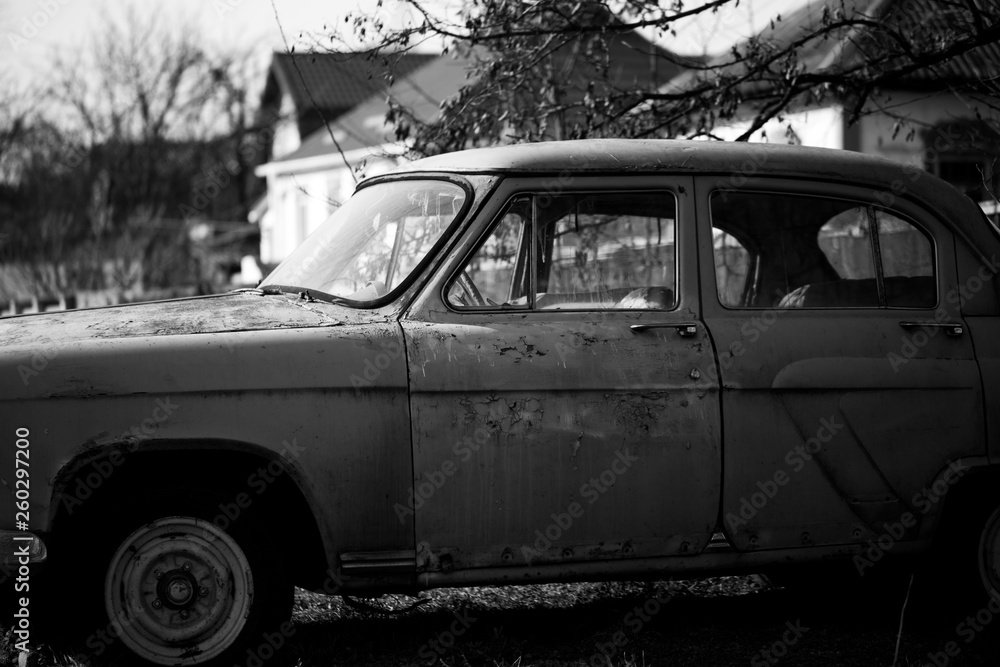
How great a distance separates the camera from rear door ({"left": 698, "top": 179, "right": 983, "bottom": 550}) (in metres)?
3.94

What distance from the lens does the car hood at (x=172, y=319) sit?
3590 millimetres

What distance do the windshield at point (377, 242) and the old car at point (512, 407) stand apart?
0.02m

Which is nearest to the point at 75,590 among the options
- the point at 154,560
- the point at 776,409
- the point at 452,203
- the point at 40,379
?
the point at 154,560

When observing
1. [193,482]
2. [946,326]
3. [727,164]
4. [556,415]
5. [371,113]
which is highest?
[371,113]

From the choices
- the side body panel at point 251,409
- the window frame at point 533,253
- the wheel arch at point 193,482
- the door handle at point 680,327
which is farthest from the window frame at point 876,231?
the wheel arch at point 193,482

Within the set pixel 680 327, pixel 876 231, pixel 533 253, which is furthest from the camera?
pixel 876 231

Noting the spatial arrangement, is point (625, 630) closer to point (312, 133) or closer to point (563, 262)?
point (563, 262)

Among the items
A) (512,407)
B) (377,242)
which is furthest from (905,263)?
(377,242)

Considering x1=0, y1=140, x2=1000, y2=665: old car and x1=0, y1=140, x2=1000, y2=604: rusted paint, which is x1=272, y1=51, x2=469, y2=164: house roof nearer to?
x1=0, y1=140, x2=1000, y2=665: old car

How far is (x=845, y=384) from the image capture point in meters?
4.03

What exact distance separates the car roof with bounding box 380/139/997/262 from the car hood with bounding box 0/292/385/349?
0.77 metres

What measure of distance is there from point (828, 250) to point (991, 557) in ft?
4.81

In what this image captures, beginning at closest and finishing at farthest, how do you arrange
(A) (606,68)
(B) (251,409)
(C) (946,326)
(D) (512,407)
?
(B) (251,409), (D) (512,407), (C) (946,326), (A) (606,68)

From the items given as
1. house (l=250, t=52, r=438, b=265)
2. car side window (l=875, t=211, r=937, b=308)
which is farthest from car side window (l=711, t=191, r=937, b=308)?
house (l=250, t=52, r=438, b=265)
